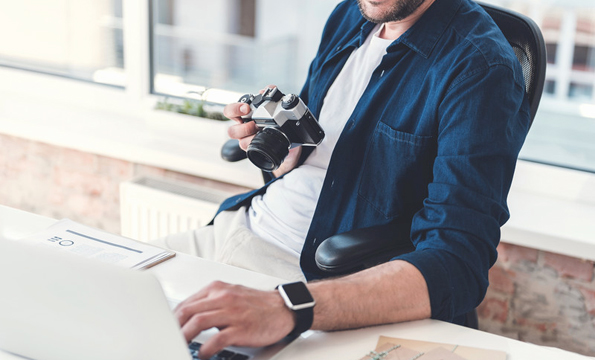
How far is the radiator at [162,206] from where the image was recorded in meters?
1.97

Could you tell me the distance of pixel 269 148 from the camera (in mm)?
1103

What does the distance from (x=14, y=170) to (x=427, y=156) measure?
1901 mm

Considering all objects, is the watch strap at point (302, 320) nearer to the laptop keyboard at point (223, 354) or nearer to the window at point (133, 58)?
the laptop keyboard at point (223, 354)

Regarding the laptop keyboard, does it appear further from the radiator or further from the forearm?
the radiator

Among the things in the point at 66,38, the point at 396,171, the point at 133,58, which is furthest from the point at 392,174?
the point at 66,38

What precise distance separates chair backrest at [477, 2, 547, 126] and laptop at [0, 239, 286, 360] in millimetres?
877

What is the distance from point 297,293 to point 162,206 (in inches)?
48.5

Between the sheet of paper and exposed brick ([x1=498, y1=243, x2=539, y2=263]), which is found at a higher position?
the sheet of paper

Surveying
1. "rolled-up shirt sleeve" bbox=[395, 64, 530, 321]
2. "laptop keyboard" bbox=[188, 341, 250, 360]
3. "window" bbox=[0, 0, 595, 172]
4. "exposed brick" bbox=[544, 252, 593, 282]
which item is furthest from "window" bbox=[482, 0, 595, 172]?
"laptop keyboard" bbox=[188, 341, 250, 360]

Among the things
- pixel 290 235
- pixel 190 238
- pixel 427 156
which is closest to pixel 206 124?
pixel 190 238

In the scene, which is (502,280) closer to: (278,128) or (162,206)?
(278,128)

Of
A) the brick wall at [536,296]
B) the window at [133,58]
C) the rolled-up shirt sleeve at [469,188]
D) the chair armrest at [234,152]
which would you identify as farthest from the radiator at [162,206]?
the rolled-up shirt sleeve at [469,188]

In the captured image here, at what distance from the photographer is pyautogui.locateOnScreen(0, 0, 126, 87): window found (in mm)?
2482

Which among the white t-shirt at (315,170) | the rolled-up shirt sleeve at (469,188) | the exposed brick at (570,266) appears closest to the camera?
the rolled-up shirt sleeve at (469,188)
